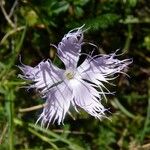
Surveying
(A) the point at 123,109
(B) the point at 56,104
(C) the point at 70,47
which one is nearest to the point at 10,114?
(B) the point at 56,104

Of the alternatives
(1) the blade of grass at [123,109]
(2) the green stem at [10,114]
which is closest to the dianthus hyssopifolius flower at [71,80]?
(2) the green stem at [10,114]

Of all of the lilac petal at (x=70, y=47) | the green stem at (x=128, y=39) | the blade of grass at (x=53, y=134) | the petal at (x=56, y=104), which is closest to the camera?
the lilac petal at (x=70, y=47)

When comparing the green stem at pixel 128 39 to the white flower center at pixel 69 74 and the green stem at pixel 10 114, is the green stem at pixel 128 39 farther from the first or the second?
the green stem at pixel 10 114

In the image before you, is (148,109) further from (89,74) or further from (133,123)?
(89,74)

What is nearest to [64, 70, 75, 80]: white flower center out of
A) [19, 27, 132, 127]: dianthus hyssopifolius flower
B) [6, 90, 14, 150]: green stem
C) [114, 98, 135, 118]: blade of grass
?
[19, 27, 132, 127]: dianthus hyssopifolius flower

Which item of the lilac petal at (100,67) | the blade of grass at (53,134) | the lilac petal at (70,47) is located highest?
the lilac petal at (70,47)

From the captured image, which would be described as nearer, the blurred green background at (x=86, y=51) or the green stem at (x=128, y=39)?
the blurred green background at (x=86, y=51)

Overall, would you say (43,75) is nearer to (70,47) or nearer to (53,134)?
(70,47)
